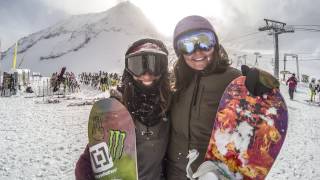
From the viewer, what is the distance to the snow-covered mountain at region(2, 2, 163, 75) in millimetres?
134375

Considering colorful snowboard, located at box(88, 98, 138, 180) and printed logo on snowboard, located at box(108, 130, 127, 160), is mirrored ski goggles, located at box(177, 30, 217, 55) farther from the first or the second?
printed logo on snowboard, located at box(108, 130, 127, 160)

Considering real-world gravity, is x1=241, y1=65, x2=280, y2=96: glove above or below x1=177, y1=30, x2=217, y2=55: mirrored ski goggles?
below

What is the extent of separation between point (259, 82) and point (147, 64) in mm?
930

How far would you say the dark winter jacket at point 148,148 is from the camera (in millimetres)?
2846

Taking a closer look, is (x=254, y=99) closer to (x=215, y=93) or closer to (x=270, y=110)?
(x=270, y=110)

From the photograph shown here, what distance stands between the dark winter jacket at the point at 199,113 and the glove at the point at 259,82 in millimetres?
269

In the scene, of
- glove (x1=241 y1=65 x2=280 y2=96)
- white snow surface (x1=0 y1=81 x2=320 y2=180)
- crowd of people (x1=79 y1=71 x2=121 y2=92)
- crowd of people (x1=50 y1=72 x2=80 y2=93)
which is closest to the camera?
glove (x1=241 y1=65 x2=280 y2=96)

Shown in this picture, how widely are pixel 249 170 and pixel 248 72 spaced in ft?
2.35

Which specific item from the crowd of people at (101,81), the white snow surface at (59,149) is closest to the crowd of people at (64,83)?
the crowd of people at (101,81)

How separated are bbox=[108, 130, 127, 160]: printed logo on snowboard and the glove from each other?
1.08 m

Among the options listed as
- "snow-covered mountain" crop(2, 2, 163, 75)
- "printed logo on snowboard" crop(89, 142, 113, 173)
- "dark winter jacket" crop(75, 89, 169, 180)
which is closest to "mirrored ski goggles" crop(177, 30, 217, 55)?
"dark winter jacket" crop(75, 89, 169, 180)

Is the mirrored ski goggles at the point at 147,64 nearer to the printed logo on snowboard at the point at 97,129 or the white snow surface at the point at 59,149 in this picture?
the printed logo on snowboard at the point at 97,129

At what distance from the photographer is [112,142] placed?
281 cm

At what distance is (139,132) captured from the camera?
9.36ft
